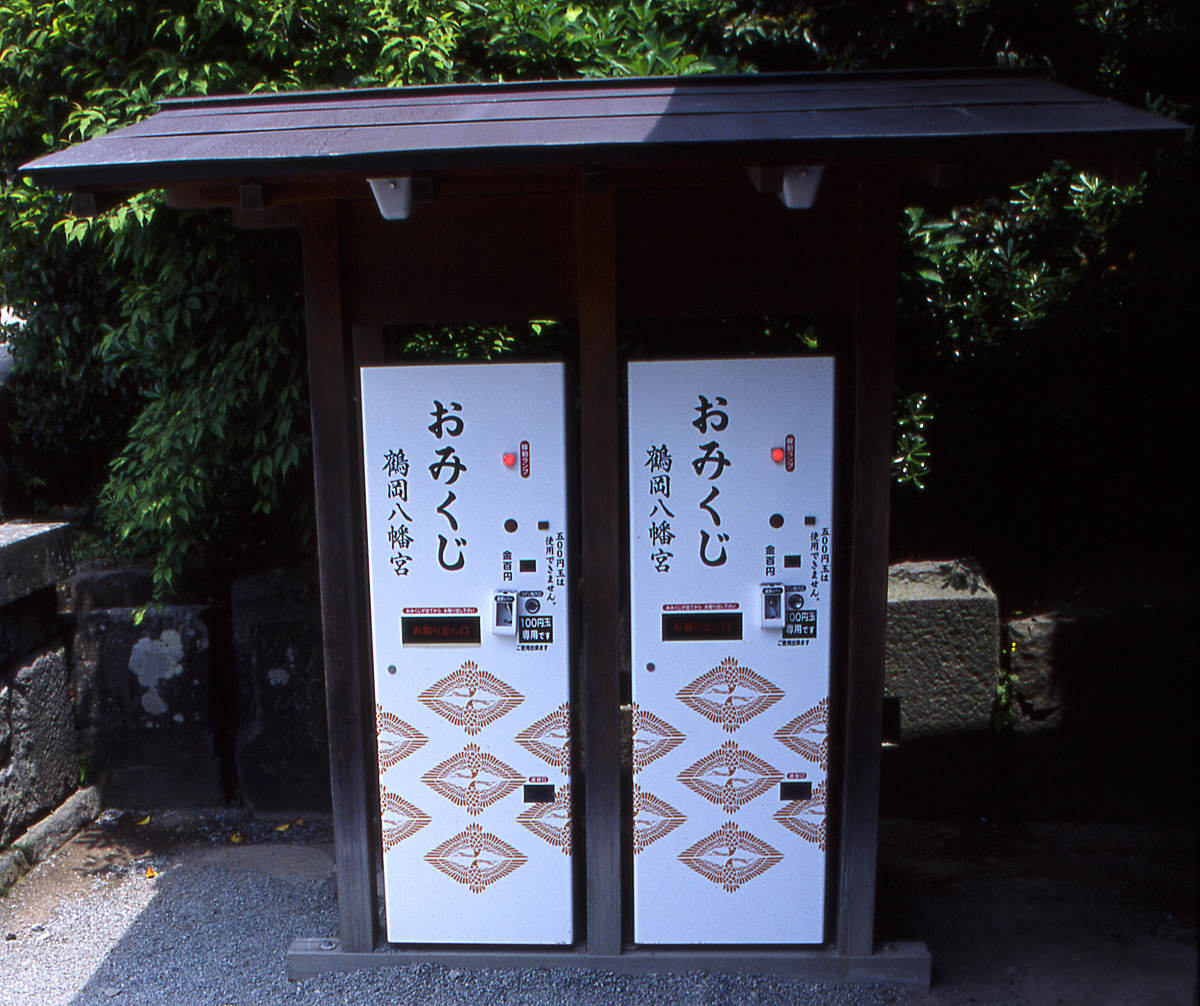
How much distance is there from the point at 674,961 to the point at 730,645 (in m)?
1.17

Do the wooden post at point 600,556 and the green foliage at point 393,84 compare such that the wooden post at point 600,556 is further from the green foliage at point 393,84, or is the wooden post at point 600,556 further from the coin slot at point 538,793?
the green foliage at point 393,84

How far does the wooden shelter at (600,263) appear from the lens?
2963mm

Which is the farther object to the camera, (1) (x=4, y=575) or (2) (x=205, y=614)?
(2) (x=205, y=614)

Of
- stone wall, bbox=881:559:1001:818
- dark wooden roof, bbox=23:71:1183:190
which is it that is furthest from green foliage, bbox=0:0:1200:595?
dark wooden roof, bbox=23:71:1183:190

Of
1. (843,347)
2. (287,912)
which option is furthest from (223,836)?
(843,347)

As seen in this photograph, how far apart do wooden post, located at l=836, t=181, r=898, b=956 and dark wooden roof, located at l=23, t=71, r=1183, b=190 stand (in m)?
0.42

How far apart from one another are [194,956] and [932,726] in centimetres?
330

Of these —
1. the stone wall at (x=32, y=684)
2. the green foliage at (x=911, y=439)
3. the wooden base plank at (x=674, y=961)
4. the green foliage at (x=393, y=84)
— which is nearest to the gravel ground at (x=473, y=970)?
the wooden base plank at (x=674, y=961)

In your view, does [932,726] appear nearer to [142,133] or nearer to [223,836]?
[223,836]

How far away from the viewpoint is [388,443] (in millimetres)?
3377

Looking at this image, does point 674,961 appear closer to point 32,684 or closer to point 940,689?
point 940,689

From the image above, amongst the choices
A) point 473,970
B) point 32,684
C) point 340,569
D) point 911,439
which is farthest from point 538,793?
point 32,684

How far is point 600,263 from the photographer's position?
3.27 metres

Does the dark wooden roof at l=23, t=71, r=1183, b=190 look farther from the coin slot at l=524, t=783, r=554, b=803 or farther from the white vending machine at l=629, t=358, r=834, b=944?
the coin slot at l=524, t=783, r=554, b=803
